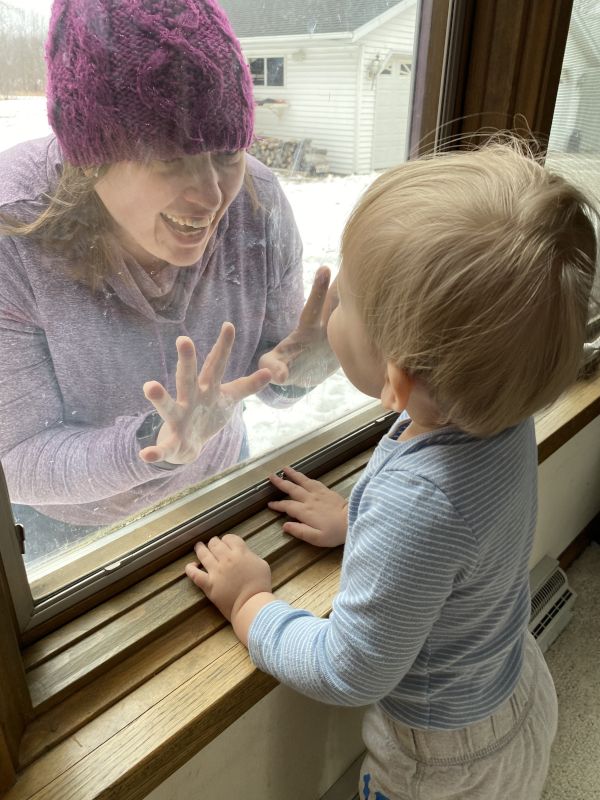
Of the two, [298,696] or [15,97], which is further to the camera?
[298,696]

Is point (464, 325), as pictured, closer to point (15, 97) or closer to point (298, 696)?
point (15, 97)

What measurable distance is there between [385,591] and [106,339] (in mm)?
416

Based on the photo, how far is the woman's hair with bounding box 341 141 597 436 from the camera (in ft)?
1.73

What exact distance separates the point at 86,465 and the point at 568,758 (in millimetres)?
1213

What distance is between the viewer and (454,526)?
604 millimetres

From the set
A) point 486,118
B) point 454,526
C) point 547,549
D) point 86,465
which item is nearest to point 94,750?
point 86,465

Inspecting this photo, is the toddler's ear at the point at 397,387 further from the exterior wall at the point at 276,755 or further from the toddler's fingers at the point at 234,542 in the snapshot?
the exterior wall at the point at 276,755

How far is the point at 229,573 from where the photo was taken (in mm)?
805

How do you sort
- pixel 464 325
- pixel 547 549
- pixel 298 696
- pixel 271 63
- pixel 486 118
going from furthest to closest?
pixel 547 549 → pixel 486 118 → pixel 298 696 → pixel 271 63 → pixel 464 325

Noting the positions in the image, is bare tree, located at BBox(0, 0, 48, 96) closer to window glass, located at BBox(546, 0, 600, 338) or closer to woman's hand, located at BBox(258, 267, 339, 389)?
woman's hand, located at BBox(258, 267, 339, 389)

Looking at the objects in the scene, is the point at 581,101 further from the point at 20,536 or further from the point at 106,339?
the point at 20,536

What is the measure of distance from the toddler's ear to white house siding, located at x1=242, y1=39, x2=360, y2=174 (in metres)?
0.37

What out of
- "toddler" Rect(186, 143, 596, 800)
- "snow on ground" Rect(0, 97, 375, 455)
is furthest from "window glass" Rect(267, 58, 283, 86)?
"toddler" Rect(186, 143, 596, 800)

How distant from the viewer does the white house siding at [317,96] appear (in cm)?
A: 77
